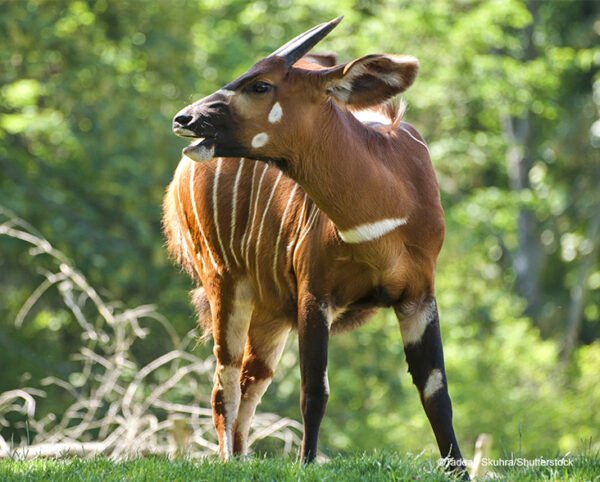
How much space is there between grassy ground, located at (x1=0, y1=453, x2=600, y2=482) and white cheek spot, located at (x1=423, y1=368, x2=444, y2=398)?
36cm

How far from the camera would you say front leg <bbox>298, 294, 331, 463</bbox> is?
4.95 meters

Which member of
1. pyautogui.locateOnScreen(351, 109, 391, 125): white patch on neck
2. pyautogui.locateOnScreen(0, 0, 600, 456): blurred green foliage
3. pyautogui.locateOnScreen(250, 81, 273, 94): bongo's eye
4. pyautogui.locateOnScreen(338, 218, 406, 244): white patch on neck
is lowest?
pyautogui.locateOnScreen(0, 0, 600, 456): blurred green foliage

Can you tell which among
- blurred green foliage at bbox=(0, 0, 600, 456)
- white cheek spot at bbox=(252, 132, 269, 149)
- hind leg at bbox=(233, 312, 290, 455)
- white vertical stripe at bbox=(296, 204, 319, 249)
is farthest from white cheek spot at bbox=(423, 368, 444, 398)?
blurred green foliage at bbox=(0, 0, 600, 456)

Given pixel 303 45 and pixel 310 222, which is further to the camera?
pixel 310 222

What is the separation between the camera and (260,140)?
4.75m

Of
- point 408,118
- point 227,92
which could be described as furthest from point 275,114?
point 408,118

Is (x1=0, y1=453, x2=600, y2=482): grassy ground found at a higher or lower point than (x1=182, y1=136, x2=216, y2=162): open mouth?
lower

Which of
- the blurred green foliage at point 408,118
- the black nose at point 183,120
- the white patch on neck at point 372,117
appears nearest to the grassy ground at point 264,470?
the black nose at point 183,120

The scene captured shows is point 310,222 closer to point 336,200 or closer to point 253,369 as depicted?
point 336,200

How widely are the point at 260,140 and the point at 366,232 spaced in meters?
0.68

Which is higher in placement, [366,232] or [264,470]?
[366,232]

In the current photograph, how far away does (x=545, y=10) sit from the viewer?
24672 millimetres

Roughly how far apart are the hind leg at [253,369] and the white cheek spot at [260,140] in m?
1.64

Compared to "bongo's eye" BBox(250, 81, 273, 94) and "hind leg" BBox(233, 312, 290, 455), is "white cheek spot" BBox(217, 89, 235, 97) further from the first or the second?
"hind leg" BBox(233, 312, 290, 455)
